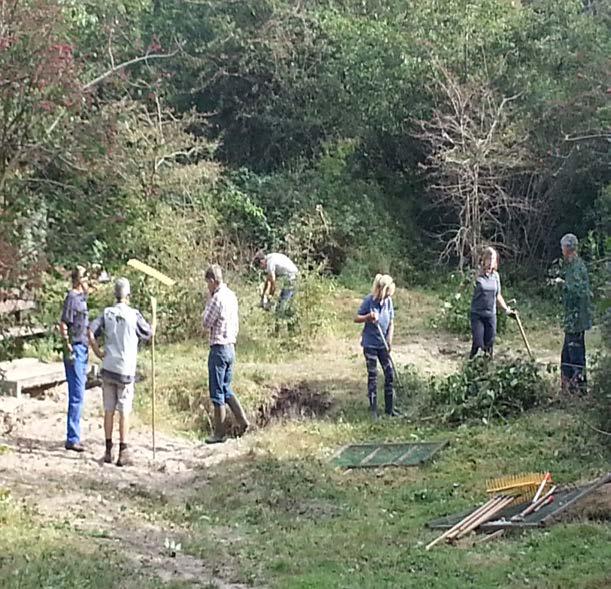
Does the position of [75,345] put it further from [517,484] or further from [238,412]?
[517,484]

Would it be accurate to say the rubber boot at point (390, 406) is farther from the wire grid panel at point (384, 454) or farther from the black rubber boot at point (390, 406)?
the wire grid panel at point (384, 454)

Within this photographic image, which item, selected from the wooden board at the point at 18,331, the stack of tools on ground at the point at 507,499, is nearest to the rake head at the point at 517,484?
the stack of tools on ground at the point at 507,499

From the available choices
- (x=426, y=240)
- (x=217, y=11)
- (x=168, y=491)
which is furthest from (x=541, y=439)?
(x=217, y=11)

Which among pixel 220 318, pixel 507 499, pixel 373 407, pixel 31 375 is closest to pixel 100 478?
pixel 220 318

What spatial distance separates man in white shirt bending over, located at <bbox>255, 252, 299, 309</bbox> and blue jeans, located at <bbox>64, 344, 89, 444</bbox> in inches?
234

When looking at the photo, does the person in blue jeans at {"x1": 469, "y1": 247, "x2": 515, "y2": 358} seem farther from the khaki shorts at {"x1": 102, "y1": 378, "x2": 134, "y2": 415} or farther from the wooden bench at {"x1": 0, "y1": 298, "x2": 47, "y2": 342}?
the wooden bench at {"x1": 0, "y1": 298, "x2": 47, "y2": 342}

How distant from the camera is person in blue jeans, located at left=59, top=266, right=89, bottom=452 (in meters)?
9.99

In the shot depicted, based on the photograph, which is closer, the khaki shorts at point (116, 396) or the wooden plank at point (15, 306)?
the wooden plank at point (15, 306)

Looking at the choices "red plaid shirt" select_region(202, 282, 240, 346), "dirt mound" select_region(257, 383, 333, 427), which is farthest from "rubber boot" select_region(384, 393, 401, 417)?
"red plaid shirt" select_region(202, 282, 240, 346)

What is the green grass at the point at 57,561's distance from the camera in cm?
632

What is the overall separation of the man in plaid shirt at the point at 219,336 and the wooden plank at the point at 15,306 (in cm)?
191

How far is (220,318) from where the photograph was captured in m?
10.8

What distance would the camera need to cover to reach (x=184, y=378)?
13133 mm

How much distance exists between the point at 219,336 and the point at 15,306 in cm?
227
